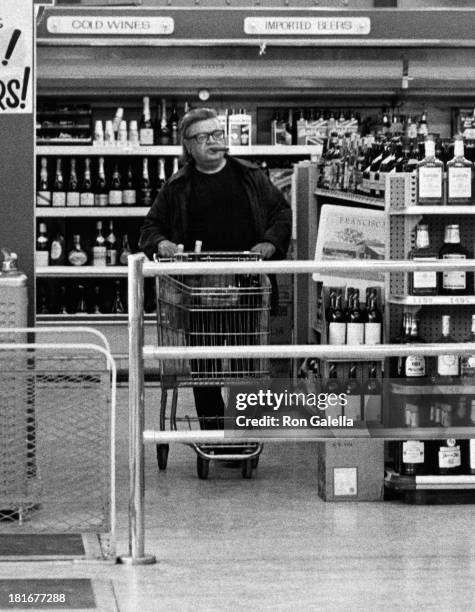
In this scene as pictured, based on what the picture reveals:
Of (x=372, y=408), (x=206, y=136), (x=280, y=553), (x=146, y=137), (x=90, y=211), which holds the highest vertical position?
(x=146, y=137)

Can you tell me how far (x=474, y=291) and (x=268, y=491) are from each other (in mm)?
1364

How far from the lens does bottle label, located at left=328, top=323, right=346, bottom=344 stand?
6.86 meters

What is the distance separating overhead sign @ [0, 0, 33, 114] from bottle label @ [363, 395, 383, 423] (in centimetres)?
196

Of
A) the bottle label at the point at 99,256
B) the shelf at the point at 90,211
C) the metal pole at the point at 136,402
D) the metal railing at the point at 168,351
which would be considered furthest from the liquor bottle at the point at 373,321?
the bottle label at the point at 99,256

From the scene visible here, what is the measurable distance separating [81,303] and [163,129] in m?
1.55

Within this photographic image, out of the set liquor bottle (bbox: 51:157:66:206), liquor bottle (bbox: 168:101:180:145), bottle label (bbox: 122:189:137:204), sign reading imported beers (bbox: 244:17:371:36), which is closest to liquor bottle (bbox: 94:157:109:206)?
bottle label (bbox: 122:189:137:204)

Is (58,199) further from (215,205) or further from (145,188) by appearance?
(215,205)

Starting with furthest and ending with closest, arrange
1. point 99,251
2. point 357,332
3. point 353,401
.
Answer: point 99,251, point 357,332, point 353,401

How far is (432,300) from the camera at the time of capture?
6391mm

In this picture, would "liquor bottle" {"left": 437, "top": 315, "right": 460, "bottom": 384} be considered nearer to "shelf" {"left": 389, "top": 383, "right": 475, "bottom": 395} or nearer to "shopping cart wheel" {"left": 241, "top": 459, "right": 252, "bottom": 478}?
"shelf" {"left": 389, "top": 383, "right": 475, "bottom": 395}

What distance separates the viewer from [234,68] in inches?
430

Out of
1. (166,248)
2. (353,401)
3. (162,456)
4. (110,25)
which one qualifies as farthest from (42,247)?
(353,401)

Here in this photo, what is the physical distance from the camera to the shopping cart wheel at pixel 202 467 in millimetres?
6891

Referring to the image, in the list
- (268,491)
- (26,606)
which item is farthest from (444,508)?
(26,606)
